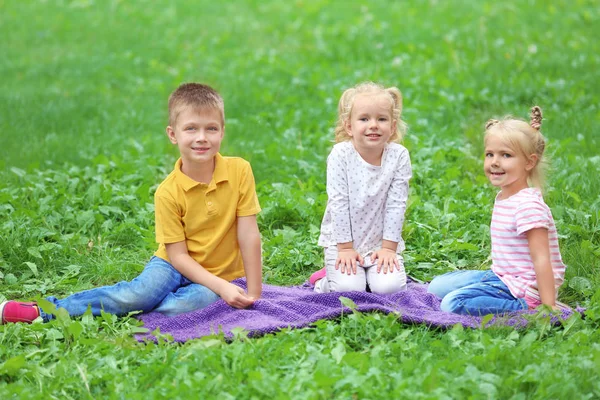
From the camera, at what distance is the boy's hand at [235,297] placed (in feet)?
14.7

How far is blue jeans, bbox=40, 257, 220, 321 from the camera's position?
4496 millimetres

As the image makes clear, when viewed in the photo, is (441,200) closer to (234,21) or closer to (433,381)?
(433,381)

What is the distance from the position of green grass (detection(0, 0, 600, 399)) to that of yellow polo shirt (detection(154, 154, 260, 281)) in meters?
0.53

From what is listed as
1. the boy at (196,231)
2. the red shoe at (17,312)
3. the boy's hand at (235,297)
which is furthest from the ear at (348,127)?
the red shoe at (17,312)

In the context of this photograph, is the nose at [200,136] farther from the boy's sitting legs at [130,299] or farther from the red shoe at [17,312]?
the red shoe at [17,312]

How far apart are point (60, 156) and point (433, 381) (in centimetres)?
471

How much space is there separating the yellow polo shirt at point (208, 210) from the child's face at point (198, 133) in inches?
5.4

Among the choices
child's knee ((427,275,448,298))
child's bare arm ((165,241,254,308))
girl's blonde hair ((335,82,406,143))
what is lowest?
child's knee ((427,275,448,298))

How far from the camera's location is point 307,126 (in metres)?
8.03

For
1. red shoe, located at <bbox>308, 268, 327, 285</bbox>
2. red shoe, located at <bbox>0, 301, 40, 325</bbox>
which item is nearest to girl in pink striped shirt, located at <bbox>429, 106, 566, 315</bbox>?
red shoe, located at <bbox>308, 268, 327, 285</bbox>

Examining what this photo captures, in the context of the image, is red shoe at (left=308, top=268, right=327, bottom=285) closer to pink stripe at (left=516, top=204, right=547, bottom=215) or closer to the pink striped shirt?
the pink striped shirt

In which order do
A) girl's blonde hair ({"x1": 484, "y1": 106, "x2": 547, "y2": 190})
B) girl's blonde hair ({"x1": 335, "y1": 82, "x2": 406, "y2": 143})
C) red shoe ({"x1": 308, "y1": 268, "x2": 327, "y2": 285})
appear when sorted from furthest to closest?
red shoe ({"x1": 308, "y1": 268, "x2": 327, "y2": 285}) < girl's blonde hair ({"x1": 335, "y1": 82, "x2": 406, "y2": 143}) < girl's blonde hair ({"x1": 484, "y1": 106, "x2": 547, "y2": 190})

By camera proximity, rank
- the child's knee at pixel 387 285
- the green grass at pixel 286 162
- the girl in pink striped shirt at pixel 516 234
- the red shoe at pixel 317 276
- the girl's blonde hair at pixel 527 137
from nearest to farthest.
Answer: the green grass at pixel 286 162 < the girl in pink striped shirt at pixel 516 234 < the girl's blonde hair at pixel 527 137 < the child's knee at pixel 387 285 < the red shoe at pixel 317 276

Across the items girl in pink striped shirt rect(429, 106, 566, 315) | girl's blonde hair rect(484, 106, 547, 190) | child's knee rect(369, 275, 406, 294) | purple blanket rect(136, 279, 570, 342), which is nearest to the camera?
purple blanket rect(136, 279, 570, 342)
